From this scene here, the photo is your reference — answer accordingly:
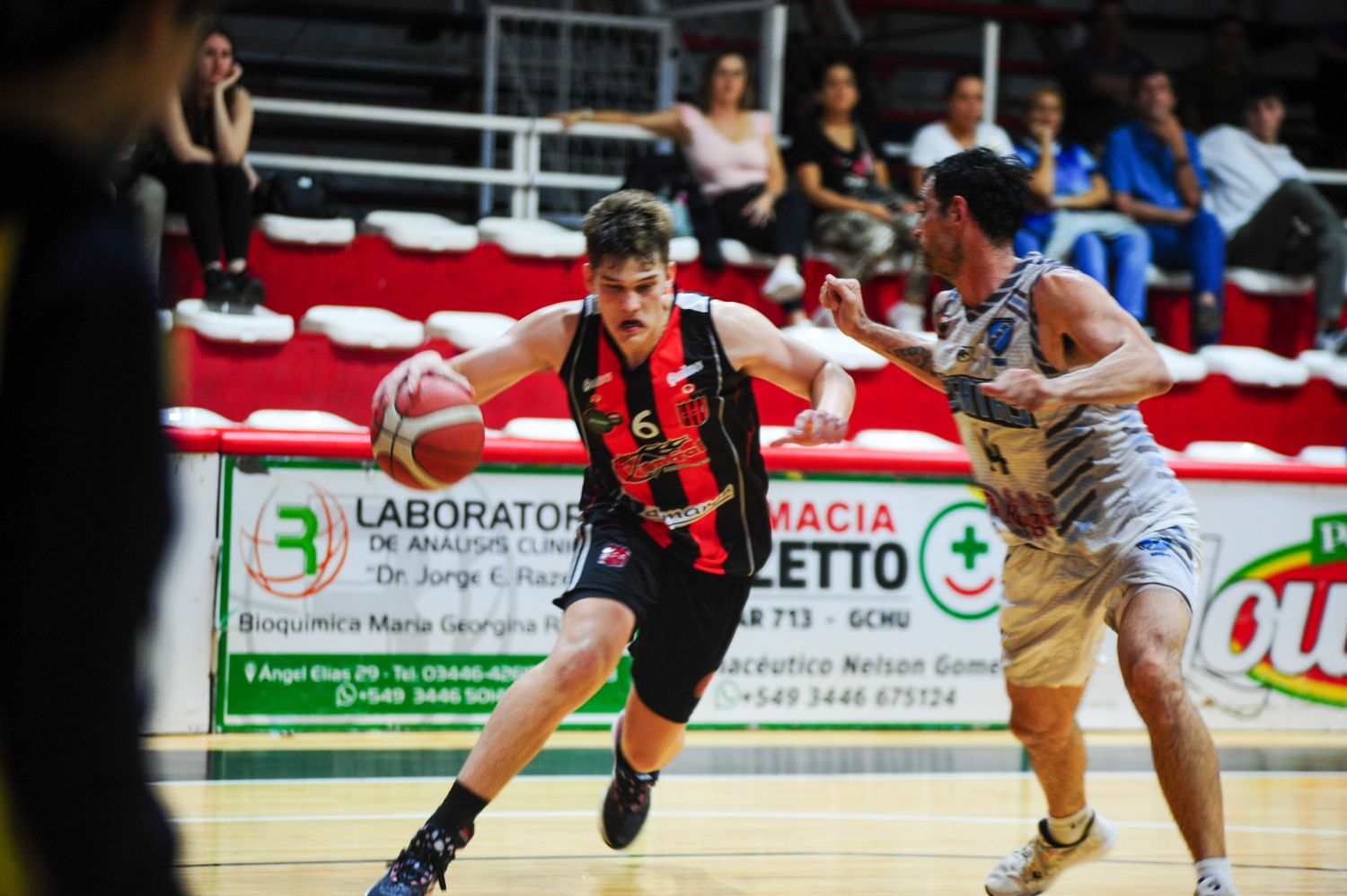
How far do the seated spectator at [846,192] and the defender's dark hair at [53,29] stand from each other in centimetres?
749

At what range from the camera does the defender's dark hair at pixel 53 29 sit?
104 cm

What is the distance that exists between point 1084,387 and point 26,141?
110 inches

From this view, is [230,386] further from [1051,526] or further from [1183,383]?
[1183,383]

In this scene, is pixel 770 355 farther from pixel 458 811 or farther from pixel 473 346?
pixel 473 346

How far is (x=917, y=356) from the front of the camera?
4148mm

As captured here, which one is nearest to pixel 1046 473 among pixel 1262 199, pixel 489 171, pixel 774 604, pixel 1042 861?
pixel 1042 861

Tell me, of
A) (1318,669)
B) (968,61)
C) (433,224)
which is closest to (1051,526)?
(1318,669)

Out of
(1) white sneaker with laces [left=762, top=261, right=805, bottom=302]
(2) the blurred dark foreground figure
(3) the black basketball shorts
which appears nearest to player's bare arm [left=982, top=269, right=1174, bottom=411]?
(3) the black basketball shorts

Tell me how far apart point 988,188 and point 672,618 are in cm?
146

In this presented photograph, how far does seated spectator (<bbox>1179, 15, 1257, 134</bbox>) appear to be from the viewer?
981 centimetres

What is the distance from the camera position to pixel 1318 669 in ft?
22.7

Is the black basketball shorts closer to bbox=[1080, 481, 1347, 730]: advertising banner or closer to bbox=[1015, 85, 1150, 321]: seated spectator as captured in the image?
bbox=[1080, 481, 1347, 730]: advertising banner

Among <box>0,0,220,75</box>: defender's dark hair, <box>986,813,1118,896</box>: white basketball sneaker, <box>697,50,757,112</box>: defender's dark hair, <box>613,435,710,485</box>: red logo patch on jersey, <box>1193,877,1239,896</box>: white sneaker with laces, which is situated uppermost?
<box>697,50,757,112</box>: defender's dark hair

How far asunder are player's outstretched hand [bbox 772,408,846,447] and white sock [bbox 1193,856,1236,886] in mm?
1280
